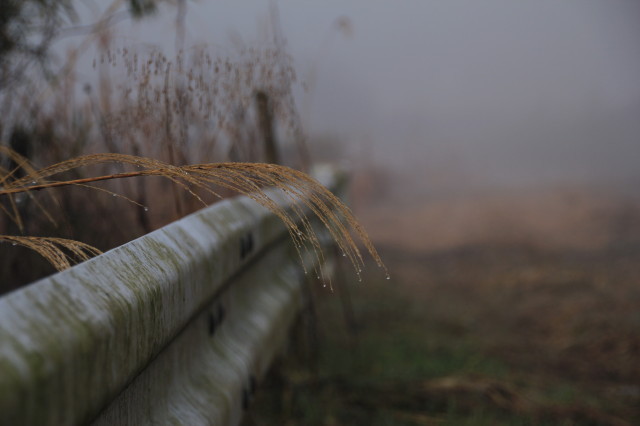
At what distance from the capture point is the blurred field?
98.5 inches

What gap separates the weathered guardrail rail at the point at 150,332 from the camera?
0.65m

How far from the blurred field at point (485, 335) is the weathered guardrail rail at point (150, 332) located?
0.64 metres

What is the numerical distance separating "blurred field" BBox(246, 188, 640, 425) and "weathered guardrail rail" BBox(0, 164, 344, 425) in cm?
64

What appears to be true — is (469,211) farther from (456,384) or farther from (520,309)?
(456,384)

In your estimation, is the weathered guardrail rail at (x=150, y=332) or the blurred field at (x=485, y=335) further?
the blurred field at (x=485, y=335)

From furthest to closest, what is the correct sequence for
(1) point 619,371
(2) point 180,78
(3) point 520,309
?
(3) point 520,309 < (1) point 619,371 < (2) point 180,78

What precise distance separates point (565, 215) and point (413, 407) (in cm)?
609

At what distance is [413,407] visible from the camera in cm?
252

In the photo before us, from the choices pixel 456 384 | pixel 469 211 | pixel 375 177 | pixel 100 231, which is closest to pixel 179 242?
pixel 100 231

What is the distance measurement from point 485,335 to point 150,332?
3.23 m

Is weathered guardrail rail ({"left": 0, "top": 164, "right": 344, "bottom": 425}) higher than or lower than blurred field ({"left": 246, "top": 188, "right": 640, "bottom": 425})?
higher

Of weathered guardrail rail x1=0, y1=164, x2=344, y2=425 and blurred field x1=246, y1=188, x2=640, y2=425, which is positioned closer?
weathered guardrail rail x1=0, y1=164, x2=344, y2=425

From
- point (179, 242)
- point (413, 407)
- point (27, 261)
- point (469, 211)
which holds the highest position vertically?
point (179, 242)

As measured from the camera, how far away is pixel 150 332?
3.11 feet
